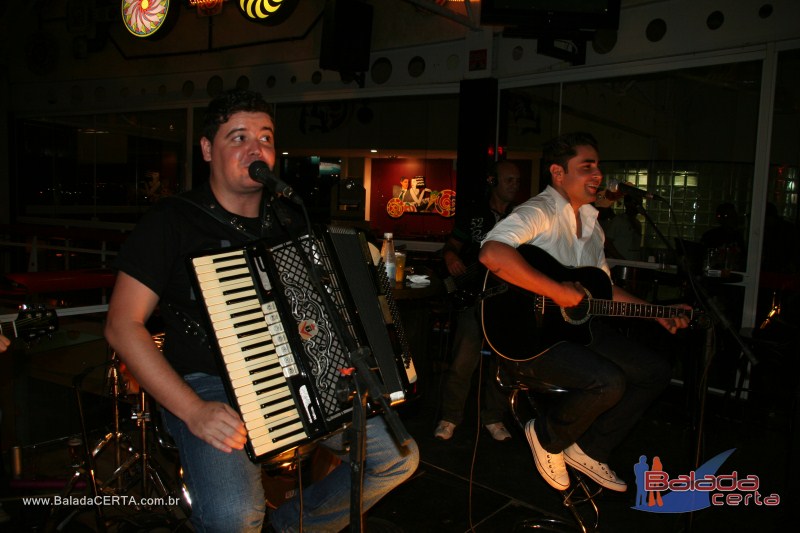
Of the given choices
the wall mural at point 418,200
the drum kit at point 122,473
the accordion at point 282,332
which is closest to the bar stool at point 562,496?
the accordion at point 282,332

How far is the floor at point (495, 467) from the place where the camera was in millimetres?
3104

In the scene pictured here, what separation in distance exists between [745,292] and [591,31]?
104 inches

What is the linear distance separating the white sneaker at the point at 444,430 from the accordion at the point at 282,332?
7.79 feet

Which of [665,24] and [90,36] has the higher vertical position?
[90,36]

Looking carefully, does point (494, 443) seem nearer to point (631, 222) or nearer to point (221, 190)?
point (221, 190)

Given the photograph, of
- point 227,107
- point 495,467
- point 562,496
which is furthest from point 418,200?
point 227,107

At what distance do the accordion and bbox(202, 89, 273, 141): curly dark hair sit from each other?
63cm

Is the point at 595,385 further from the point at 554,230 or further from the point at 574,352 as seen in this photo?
the point at 554,230

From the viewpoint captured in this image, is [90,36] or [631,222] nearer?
[631,222]

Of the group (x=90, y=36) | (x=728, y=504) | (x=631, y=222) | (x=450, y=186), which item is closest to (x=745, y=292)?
(x=631, y=222)

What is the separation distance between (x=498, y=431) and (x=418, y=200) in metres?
4.79

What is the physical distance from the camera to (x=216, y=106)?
2.39 metres

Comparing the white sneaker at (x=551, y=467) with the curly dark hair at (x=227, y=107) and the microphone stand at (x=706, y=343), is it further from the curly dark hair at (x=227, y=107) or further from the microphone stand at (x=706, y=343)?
the curly dark hair at (x=227, y=107)

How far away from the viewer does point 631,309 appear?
327 cm
